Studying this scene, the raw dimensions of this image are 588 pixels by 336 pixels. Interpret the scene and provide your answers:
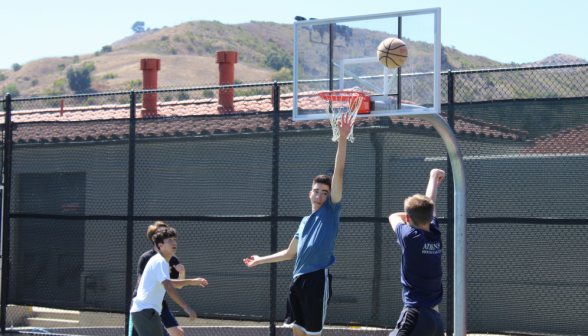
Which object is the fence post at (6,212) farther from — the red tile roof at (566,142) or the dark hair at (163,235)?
the red tile roof at (566,142)

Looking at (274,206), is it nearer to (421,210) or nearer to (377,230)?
(377,230)

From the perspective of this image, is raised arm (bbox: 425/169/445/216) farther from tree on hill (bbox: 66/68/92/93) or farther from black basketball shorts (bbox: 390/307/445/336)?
tree on hill (bbox: 66/68/92/93)

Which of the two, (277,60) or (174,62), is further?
(174,62)

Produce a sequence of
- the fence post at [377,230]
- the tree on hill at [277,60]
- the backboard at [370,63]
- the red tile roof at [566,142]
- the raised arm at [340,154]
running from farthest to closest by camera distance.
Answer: the tree on hill at [277,60] < the fence post at [377,230] < the red tile roof at [566,142] < the backboard at [370,63] < the raised arm at [340,154]

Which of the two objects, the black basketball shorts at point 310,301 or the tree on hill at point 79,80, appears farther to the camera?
the tree on hill at point 79,80

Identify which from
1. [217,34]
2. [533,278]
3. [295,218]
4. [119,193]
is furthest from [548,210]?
[217,34]

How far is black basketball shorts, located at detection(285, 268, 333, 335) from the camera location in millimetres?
4680

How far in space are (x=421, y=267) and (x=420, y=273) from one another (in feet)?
0.14

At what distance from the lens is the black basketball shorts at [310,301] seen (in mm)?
4680

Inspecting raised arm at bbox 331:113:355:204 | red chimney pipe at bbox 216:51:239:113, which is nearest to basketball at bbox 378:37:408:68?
raised arm at bbox 331:113:355:204

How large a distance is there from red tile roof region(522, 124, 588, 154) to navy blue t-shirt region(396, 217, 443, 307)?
106 inches

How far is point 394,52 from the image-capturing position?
5.20m

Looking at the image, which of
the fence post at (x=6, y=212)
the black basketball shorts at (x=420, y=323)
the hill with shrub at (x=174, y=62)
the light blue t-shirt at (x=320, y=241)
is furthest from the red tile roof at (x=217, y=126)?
the hill with shrub at (x=174, y=62)

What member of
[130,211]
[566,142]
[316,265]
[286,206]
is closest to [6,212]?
[130,211]
